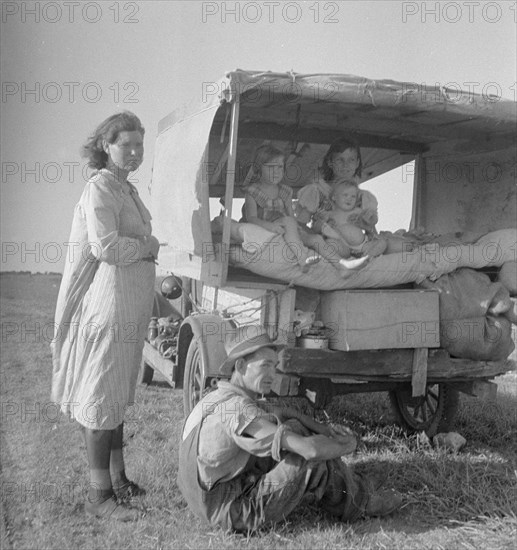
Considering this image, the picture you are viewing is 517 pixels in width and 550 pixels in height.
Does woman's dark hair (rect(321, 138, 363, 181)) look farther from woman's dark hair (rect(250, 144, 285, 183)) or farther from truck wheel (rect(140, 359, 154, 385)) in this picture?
truck wheel (rect(140, 359, 154, 385))

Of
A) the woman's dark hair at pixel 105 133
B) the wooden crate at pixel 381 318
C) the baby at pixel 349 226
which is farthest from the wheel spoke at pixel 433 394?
the woman's dark hair at pixel 105 133

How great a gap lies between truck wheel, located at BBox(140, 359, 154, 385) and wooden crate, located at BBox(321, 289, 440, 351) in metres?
3.38

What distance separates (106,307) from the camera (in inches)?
145

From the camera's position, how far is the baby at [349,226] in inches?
184

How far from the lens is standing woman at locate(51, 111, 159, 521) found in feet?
11.9

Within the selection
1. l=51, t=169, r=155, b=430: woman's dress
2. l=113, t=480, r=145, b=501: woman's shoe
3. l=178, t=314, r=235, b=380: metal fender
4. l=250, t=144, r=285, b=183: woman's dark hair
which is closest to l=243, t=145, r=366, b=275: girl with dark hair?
l=250, t=144, r=285, b=183: woman's dark hair

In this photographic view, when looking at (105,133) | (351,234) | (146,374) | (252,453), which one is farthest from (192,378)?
(146,374)

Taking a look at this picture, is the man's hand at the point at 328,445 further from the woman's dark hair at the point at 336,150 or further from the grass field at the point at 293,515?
the woman's dark hair at the point at 336,150

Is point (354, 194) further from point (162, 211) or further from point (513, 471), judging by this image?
point (513, 471)

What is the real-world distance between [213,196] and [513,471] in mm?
3514

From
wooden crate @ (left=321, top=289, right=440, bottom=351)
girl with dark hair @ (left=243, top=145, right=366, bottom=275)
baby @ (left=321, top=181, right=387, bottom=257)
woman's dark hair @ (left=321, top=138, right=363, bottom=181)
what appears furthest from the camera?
woman's dark hair @ (left=321, top=138, right=363, bottom=181)

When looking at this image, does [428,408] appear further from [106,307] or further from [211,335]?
[106,307]

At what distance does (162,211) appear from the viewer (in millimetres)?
5371

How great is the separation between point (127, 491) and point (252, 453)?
0.94m
